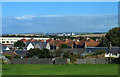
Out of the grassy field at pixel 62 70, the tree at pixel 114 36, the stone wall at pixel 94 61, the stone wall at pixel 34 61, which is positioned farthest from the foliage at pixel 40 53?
the tree at pixel 114 36

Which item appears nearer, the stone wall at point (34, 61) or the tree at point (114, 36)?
the stone wall at point (34, 61)

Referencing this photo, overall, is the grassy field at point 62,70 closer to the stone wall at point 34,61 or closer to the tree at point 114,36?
the stone wall at point 34,61

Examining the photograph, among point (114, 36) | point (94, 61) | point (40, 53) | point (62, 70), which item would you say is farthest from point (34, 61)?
point (114, 36)

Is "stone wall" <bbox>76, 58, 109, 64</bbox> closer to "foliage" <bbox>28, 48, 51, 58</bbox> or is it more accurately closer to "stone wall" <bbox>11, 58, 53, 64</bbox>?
"stone wall" <bbox>11, 58, 53, 64</bbox>

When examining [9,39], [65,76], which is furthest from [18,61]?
[9,39]

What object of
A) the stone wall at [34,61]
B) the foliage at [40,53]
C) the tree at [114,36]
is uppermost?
the tree at [114,36]

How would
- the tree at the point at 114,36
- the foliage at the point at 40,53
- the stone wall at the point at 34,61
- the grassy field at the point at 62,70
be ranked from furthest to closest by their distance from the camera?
the tree at the point at 114,36
the foliage at the point at 40,53
the stone wall at the point at 34,61
the grassy field at the point at 62,70

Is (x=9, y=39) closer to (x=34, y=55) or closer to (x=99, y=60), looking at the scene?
(x=34, y=55)

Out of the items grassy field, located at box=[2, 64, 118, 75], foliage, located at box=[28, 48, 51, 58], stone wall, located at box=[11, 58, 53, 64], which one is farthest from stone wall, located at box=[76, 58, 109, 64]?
foliage, located at box=[28, 48, 51, 58]
